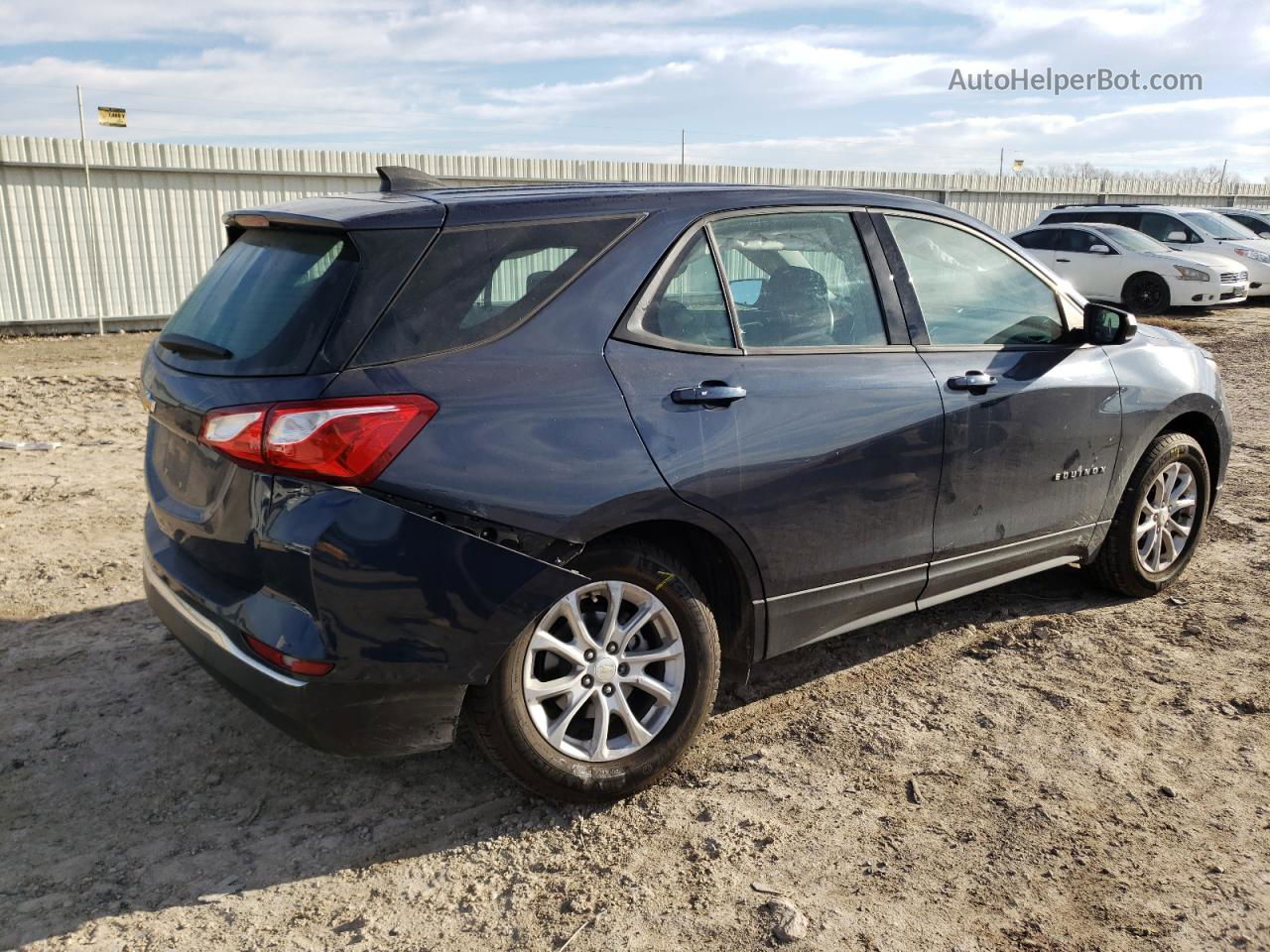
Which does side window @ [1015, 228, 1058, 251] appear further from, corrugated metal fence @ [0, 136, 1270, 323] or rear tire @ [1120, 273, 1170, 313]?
corrugated metal fence @ [0, 136, 1270, 323]

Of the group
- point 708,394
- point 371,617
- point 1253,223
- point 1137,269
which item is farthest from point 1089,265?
point 371,617

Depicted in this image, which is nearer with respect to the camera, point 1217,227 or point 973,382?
point 973,382

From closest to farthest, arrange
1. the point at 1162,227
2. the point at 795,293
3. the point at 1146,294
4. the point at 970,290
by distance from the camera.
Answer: the point at 795,293, the point at 970,290, the point at 1146,294, the point at 1162,227

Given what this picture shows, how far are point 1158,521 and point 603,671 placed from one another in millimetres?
3005

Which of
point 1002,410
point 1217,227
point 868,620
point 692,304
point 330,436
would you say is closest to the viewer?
point 330,436

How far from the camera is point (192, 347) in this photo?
126 inches

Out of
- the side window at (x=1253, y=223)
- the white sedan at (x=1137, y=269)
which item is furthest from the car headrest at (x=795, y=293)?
the side window at (x=1253, y=223)

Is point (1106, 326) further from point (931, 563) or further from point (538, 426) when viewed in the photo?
point (538, 426)

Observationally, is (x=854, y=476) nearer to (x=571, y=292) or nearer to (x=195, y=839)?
Answer: (x=571, y=292)

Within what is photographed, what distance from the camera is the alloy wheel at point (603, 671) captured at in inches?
122

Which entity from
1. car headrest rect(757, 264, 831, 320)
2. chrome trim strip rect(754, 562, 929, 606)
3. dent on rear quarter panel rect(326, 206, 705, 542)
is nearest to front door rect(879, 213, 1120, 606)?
chrome trim strip rect(754, 562, 929, 606)

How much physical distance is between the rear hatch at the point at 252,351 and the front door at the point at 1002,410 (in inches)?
78.4

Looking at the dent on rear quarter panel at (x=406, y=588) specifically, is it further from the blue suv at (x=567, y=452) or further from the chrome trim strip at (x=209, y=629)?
the chrome trim strip at (x=209, y=629)

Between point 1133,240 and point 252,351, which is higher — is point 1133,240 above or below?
below
